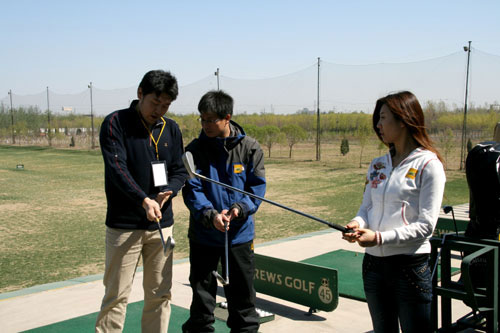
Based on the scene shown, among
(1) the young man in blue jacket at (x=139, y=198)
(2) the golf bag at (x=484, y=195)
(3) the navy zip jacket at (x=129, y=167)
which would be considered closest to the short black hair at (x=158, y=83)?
(1) the young man in blue jacket at (x=139, y=198)

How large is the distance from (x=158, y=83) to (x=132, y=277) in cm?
125

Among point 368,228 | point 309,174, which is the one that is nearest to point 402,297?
point 368,228

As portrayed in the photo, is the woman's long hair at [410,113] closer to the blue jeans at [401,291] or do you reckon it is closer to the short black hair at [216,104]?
the blue jeans at [401,291]

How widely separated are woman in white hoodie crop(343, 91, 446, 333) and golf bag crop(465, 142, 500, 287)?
1.00 meters

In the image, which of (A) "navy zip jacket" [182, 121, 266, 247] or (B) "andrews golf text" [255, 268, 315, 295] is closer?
(A) "navy zip jacket" [182, 121, 266, 247]

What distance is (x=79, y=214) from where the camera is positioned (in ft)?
36.6

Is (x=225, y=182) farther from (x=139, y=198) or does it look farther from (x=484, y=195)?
(x=484, y=195)

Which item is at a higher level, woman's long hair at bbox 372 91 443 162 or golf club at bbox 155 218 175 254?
woman's long hair at bbox 372 91 443 162

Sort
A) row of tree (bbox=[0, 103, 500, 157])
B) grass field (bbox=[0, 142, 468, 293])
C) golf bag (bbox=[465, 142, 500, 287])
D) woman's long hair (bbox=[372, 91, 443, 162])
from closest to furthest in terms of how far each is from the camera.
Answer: woman's long hair (bbox=[372, 91, 443, 162]) < golf bag (bbox=[465, 142, 500, 287]) < grass field (bbox=[0, 142, 468, 293]) < row of tree (bbox=[0, 103, 500, 157])

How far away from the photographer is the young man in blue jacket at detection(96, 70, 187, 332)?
315cm

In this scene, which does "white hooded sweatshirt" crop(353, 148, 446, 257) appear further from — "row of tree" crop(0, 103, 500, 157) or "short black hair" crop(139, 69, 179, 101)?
"row of tree" crop(0, 103, 500, 157)

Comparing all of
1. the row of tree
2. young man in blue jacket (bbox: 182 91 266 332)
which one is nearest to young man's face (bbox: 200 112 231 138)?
young man in blue jacket (bbox: 182 91 266 332)

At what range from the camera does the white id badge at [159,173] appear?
10.6 ft

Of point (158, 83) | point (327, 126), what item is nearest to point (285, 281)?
point (158, 83)
